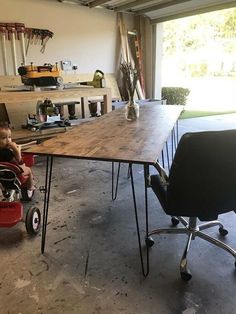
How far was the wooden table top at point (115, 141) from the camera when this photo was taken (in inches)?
62.0

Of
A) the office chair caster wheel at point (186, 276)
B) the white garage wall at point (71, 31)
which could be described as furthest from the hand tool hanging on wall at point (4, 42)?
the office chair caster wheel at point (186, 276)

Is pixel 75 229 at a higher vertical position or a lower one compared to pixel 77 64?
lower

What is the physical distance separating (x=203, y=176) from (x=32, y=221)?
1.34 metres

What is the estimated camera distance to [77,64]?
18.0 ft

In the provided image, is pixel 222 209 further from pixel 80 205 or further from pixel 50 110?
pixel 50 110

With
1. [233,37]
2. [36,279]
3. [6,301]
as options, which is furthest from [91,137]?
[233,37]

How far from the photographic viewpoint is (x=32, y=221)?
6.96 feet

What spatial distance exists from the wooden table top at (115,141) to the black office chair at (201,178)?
174mm

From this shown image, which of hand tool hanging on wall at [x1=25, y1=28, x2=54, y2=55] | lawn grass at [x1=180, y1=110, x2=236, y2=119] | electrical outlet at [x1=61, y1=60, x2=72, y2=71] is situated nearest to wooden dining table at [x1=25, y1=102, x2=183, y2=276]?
electrical outlet at [x1=61, y1=60, x2=72, y2=71]

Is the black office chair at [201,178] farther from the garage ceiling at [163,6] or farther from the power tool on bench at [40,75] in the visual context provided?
the garage ceiling at [163,6]

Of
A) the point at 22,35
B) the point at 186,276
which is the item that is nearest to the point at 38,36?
the point at 22,35

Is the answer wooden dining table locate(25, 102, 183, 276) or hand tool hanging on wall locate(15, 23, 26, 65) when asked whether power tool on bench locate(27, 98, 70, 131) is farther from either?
wooden dining table locate(25, 102, 183, 276)

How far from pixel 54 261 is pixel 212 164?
1.23 meters

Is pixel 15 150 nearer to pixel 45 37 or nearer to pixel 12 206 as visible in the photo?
pixel 12 206
